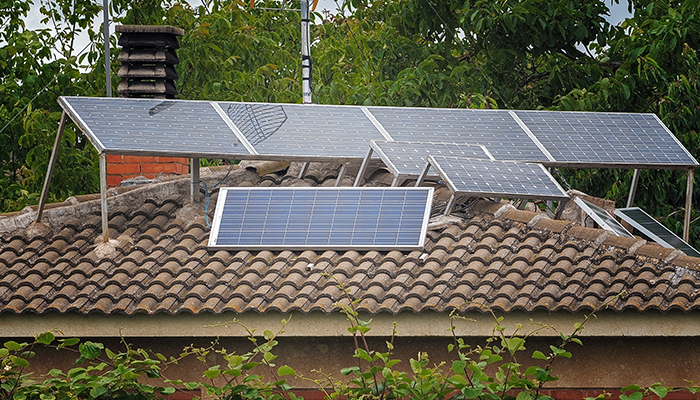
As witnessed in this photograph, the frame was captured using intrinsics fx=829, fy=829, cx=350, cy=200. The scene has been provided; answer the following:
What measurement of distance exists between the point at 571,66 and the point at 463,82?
2.40 m

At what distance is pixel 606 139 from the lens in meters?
10.6

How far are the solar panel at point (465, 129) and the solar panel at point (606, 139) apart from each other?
25 centimetres

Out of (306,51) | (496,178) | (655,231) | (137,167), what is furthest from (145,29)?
(655,231)

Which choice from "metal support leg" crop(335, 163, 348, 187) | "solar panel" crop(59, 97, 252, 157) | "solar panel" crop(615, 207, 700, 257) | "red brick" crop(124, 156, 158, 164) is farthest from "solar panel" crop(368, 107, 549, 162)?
"red brick" crop(124, 156, 158, 164)

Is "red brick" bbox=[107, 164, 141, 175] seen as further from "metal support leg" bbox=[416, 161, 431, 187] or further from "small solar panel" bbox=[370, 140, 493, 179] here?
"metal support leg" bbox=[416, 161, 431, 187]

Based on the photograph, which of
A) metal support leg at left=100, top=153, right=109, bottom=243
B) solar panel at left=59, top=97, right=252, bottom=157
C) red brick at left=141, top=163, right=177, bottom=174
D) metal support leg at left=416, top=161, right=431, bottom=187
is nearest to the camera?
metal support leg at left=100, top=153, right=109, bottom=243

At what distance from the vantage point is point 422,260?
8.52 meters

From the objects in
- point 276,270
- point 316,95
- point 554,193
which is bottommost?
point 316,95

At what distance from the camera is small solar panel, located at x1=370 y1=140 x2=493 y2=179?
9336mm

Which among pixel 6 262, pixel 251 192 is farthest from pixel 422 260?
pixel 6 262

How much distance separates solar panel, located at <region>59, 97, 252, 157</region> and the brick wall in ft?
7.42

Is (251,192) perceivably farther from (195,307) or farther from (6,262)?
(6,262)

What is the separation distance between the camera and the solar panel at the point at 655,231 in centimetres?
970

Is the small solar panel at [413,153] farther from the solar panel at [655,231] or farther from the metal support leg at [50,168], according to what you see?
the metal support leg at [50,168]
